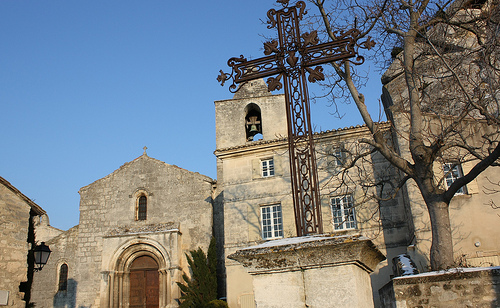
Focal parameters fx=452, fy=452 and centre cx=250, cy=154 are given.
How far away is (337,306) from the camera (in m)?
4.21

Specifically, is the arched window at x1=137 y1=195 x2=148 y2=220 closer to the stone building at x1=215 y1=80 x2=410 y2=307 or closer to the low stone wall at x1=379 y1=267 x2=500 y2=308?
the stone building at x1=215 y1=80 x2=410 y2=307

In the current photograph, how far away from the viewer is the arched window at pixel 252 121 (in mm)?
22375

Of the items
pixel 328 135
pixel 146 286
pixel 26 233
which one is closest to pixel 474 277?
pixel 328 135

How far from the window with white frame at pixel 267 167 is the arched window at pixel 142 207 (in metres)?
6.77

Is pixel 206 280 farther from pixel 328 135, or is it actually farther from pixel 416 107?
pixel 416 107

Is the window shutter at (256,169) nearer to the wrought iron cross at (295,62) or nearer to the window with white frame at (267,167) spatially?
the window with white frame at (267,167)

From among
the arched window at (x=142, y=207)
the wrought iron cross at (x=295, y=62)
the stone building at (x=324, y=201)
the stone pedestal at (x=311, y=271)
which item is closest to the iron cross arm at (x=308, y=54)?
the wrought iron cross at (x=295, y=62)

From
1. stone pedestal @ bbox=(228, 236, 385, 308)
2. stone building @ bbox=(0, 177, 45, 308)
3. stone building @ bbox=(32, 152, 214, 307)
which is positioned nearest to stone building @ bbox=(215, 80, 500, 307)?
stone building @ bbox=(32, 152, 214, 307)

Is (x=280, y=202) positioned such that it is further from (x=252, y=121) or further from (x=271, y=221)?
(x=252, y=121)

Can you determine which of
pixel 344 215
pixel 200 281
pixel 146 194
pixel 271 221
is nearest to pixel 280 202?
pixel 271 221

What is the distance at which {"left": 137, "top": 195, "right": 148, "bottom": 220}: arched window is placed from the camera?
22.7m

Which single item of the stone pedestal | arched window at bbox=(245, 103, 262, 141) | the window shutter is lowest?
the stone pedestal

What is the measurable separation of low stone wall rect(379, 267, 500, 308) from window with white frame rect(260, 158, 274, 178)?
1033cm

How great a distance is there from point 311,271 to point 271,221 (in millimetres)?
14782
